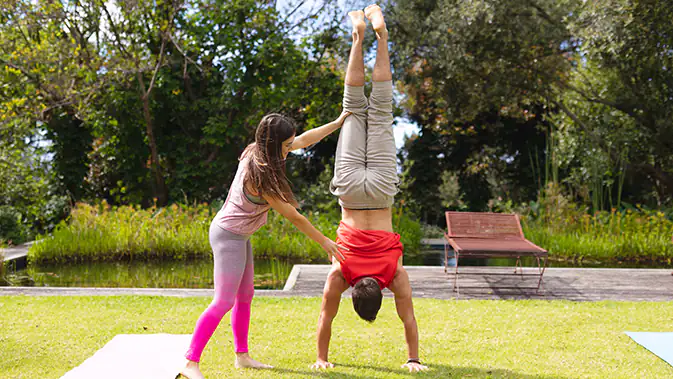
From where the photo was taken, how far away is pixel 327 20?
11.4 m

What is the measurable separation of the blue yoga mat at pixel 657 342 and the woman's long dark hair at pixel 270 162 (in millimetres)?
2679

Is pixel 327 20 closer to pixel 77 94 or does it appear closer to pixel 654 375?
pixel 77 94

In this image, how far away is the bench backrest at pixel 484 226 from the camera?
6764 millimetres

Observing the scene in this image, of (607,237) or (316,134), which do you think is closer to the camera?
(316,134)

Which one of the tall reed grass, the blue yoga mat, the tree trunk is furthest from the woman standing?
the tree trunk

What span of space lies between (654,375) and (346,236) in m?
2.03

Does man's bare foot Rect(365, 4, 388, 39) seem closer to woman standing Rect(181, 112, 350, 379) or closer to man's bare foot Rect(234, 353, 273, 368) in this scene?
woman standing Rect(181, 112, 350, 379)

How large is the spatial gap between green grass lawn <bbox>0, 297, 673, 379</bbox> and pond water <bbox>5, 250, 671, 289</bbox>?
4.19ft

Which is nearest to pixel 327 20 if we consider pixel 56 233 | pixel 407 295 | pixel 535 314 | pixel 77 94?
pixel 77 94

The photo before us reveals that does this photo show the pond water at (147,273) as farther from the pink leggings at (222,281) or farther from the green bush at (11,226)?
the pink leggings at (222,281)

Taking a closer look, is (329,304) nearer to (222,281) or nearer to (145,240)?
(222,281)

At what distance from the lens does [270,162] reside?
3098 millimetres

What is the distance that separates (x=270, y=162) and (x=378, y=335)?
1.87m

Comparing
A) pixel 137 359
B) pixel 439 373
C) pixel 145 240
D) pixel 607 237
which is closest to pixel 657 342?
pixel 439 373
